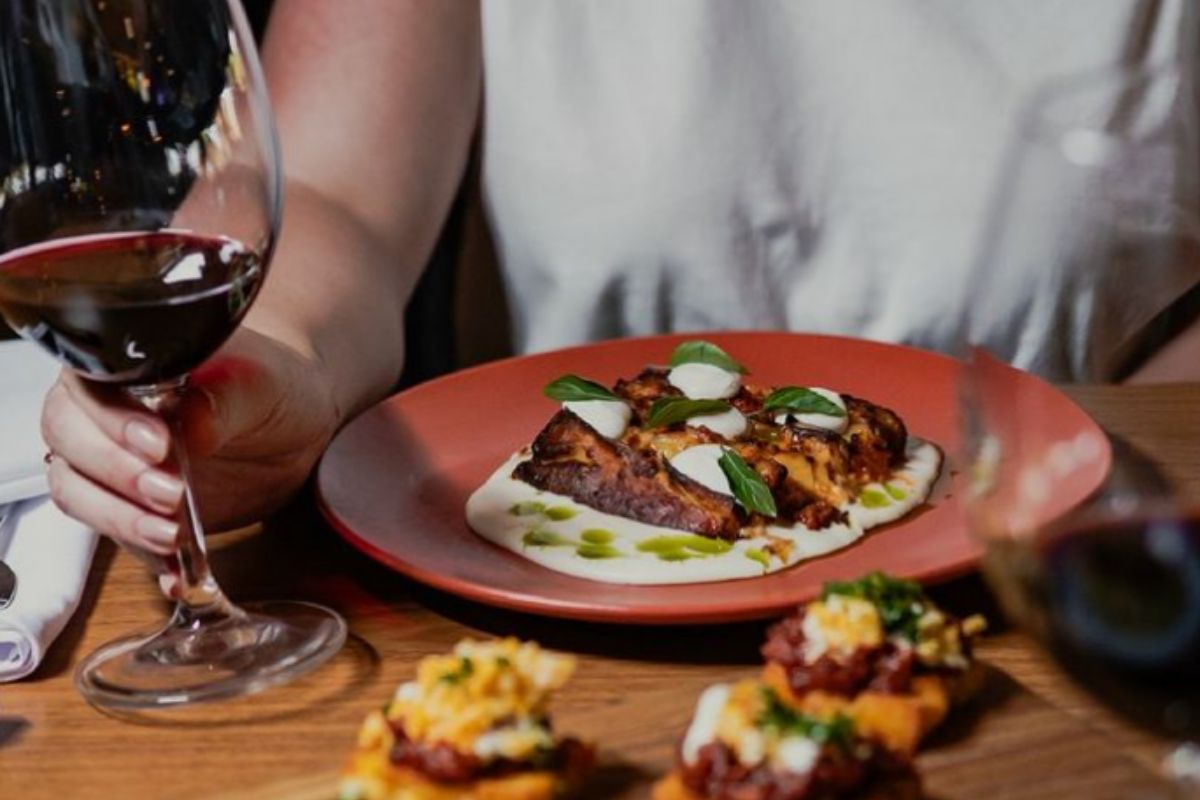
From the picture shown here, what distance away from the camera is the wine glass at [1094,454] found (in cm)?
65

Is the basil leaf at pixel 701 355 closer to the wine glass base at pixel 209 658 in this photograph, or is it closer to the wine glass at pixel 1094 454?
the wine glass base at pixel 209 658

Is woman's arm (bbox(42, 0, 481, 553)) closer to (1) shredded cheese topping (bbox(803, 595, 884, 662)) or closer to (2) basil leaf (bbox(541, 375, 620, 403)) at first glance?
(2) basil leaf (bbox(541, 375, 620, 403))

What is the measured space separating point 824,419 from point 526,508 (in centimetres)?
21

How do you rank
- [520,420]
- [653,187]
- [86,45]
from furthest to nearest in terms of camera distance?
[653,187], [520,420], [86,45]

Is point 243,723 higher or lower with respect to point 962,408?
lower

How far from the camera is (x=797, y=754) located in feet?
2.41

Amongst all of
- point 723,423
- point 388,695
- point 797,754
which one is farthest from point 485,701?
point 723,423

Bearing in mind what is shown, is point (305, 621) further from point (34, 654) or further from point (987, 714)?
point (987, 714)

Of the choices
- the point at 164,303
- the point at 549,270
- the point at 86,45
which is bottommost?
the point at 549,270

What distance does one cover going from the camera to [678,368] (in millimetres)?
1288

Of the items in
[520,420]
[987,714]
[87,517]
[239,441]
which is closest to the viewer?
[987,714]

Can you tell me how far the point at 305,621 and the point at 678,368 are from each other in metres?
0.35

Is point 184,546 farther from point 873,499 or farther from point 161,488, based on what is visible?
point 873,499

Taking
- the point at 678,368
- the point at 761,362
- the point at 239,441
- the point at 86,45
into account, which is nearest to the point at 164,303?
the point at 86,45
